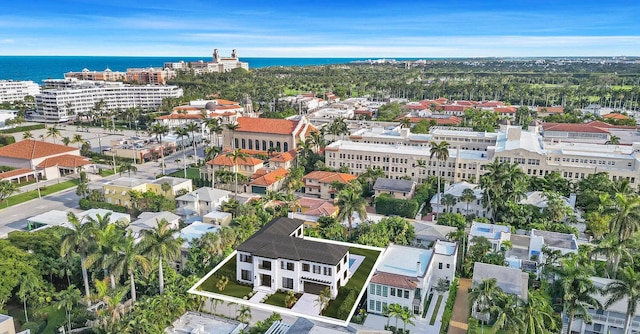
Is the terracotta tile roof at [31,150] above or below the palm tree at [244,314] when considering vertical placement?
above

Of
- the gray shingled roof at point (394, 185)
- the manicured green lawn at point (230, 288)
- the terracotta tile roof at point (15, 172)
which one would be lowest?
the terracotta tile roof at point (15, 172)

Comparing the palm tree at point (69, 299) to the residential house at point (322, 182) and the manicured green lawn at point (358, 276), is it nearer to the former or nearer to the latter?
the manicured green lawn at point (358, 276)

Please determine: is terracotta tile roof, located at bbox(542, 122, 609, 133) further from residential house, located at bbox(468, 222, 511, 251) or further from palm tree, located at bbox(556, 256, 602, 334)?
palm tree, located at bbox(556, 256, 602, 334)

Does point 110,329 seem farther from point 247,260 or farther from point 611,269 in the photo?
point 611,269

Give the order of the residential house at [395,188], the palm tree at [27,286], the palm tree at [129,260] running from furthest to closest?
the residential house at [395,188], the palm tree at [27,286], the palm tree at [129,260]

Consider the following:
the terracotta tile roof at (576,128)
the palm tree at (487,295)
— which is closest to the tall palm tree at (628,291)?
the palm tree at (487,295)

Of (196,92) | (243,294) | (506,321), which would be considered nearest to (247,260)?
(243,294)

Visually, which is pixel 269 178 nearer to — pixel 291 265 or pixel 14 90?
pixel 291 265

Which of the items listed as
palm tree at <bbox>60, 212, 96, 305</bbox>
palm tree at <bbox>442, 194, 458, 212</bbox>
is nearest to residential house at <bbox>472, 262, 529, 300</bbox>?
palm tree at <bbox>442, 194, 458, 212</bbox>
